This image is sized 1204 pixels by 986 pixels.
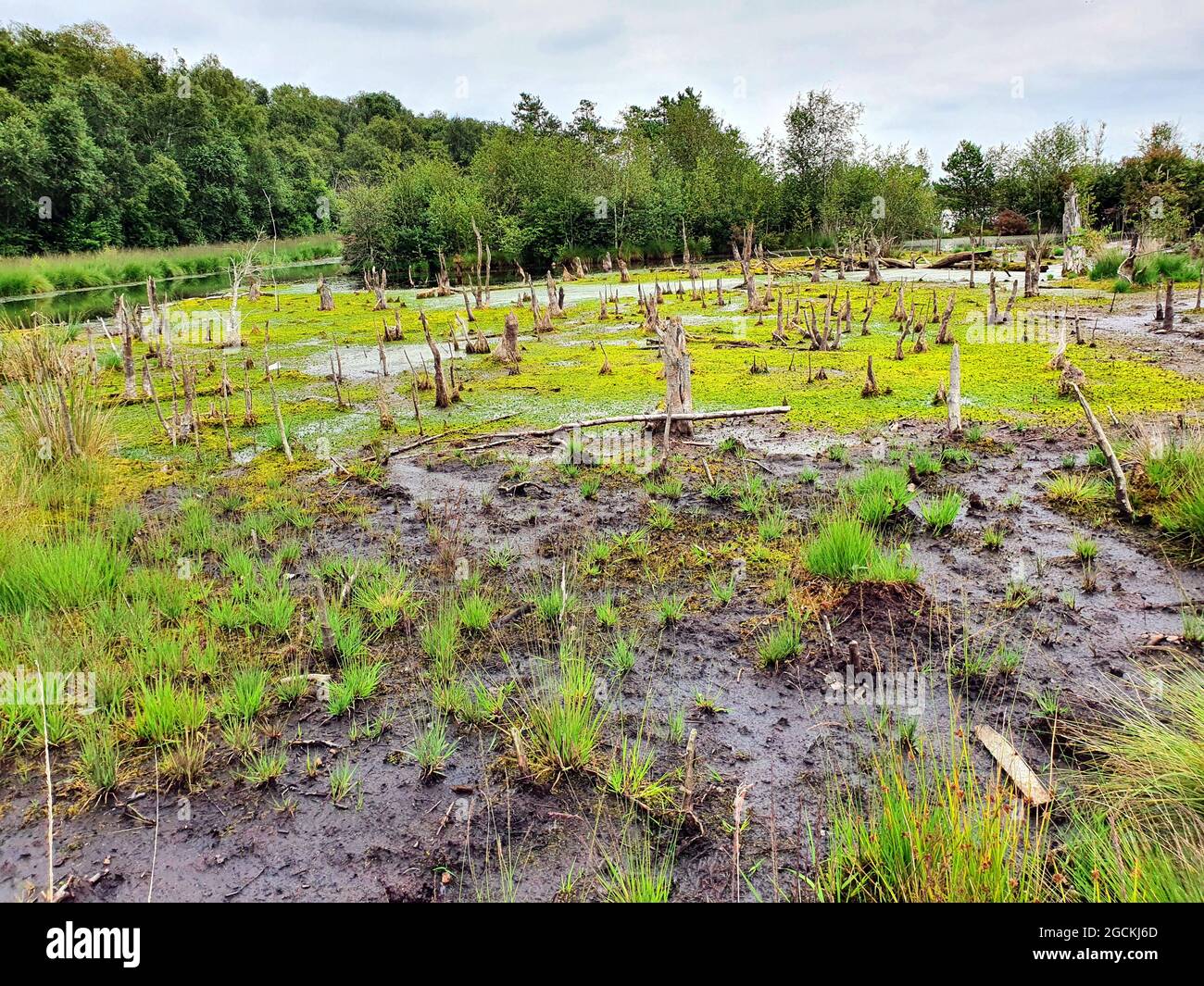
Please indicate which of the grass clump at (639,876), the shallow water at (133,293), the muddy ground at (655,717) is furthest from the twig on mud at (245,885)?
the shallow water at (133,293)

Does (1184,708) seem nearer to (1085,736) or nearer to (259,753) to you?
(1085,736)

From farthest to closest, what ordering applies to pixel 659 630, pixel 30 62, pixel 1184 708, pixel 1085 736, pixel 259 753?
1. pixel 30 62
2. pixel 659 630
3. pixel 259 753
4. pixel 1085 736
5. pixel 1184 708

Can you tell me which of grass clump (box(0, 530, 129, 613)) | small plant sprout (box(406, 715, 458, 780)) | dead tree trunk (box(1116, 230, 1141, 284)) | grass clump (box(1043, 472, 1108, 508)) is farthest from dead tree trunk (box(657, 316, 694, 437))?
dead tree trunk (box(1116, 230, 1141, 284))

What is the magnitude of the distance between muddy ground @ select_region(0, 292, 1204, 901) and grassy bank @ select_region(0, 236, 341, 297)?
27247 millimetres

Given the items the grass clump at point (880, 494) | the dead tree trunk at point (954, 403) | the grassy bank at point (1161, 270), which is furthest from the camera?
the grassy bank at point (1161, 270)

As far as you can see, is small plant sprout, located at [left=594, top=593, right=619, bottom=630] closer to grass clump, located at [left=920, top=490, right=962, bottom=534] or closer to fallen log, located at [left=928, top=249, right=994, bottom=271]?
grass clump, located at [left=920, top=490, right=962, bottom=534]

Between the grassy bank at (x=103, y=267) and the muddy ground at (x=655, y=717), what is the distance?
2725 cm

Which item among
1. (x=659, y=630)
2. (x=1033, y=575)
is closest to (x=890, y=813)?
(x=659, y=630)

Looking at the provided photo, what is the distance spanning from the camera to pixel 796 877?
9.40ft

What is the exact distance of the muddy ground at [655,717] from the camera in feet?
9.91

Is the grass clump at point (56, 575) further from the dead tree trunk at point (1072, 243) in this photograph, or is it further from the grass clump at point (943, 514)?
the dead tree trunk at point (1072, 243)

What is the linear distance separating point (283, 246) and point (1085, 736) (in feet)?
191

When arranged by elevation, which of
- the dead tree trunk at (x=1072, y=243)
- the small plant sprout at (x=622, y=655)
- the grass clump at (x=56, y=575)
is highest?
the dead tree trunk at (x=1072, y=243)
